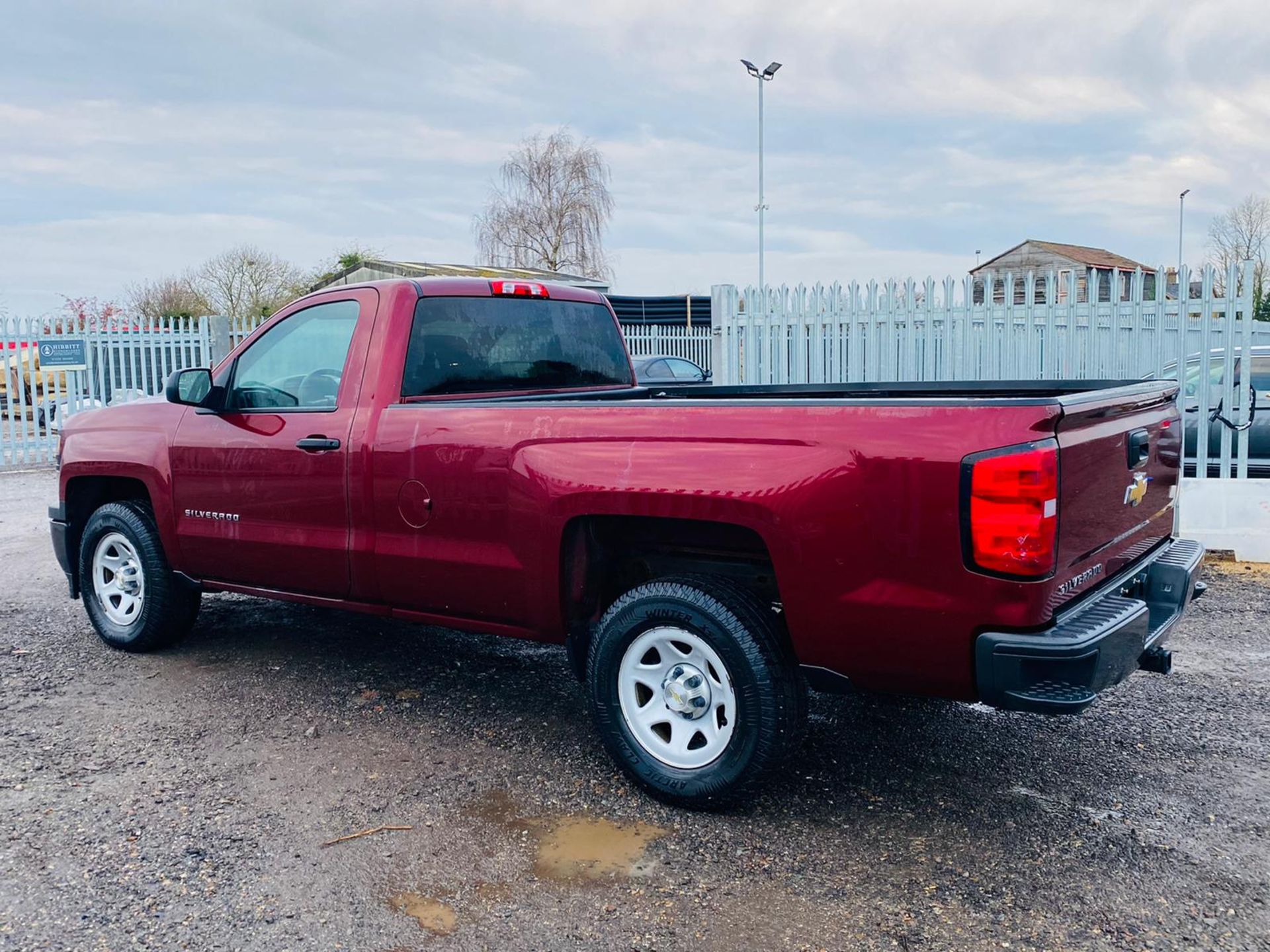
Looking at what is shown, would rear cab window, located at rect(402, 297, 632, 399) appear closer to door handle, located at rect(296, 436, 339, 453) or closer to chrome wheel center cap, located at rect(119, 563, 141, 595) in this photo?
door handle, located at rect(296, 436, 339, 453)

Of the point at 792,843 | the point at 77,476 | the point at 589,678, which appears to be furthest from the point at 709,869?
the point at 77,476

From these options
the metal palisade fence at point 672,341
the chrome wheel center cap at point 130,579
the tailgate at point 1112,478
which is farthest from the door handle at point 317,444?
the metal palisade fence at point 672,341

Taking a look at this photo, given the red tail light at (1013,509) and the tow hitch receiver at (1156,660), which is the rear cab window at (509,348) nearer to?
the red tail light at (1013,509)

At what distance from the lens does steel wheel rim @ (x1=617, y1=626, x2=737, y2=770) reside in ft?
11.6

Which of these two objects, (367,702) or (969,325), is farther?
(969,325)

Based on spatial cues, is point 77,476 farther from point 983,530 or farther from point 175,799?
point 983,530

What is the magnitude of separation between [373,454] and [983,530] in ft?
8.01

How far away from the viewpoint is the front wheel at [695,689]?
340cm

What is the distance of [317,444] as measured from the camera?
4.48 metres

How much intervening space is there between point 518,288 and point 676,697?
2188mm

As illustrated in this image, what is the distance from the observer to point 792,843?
340cm

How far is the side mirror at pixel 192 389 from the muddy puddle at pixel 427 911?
9.04ft

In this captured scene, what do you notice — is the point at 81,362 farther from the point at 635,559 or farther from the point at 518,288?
the point at 635,559

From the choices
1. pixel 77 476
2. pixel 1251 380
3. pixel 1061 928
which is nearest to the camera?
pixel 1061 928
